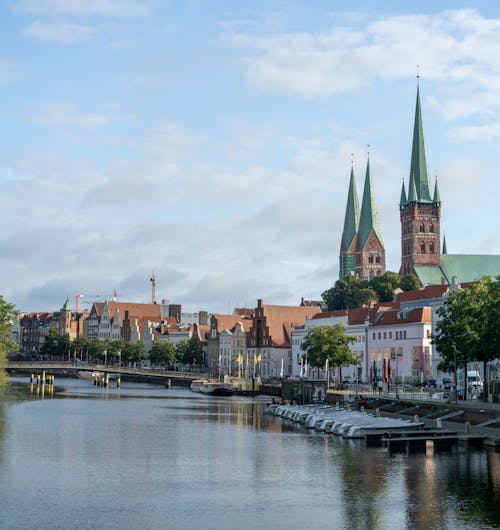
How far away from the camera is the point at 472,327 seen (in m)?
92.1

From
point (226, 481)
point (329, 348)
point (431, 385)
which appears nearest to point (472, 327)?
point (431, 385)

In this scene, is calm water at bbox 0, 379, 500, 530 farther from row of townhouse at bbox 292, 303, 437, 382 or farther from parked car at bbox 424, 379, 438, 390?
row of townhouse at bbox 292, 303, 437, 382

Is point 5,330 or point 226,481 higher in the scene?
point 5,330

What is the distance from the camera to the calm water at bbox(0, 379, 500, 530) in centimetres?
4456

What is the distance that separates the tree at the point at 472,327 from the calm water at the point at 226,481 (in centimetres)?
1789

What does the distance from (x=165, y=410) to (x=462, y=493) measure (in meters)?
66.8

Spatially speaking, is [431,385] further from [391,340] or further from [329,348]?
[391,340]

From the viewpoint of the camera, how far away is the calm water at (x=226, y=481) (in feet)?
146

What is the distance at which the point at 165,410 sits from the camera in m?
114

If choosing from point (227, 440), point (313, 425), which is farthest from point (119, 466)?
point (313, 425)

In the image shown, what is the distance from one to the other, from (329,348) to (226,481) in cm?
8077

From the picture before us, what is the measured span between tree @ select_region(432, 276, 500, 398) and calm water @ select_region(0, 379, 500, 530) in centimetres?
1789

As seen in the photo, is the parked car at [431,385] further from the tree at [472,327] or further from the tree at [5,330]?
the tree at [5,330]

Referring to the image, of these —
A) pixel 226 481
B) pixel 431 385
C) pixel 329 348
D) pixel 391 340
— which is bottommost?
pixel 226 481
